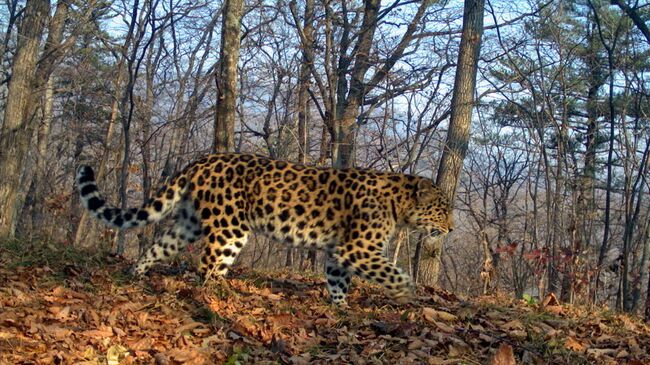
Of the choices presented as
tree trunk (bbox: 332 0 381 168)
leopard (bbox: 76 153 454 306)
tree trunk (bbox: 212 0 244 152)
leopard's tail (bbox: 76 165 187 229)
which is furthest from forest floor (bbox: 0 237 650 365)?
tree trunk (bbox: 332 0 381 168)

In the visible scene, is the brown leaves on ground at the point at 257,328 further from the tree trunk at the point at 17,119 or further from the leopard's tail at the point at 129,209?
the tree trunk at the point at 17,119

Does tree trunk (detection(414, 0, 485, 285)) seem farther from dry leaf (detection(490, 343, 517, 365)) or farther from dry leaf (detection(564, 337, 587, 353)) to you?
dry leaf (detection(490, 343, 517, 365))

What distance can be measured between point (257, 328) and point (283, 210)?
102 inches

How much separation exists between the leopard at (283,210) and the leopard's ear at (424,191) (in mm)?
13

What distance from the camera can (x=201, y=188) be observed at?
8.76 meters

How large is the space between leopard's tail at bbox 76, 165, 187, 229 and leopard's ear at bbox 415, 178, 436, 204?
10.0ft

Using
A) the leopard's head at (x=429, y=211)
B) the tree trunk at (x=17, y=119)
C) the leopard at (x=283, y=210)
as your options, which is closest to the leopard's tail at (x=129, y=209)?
the leopard at (x=283, y=210)

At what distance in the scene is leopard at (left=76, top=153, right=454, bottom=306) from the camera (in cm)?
851

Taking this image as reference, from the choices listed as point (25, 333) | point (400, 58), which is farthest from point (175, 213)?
point (400, 58)

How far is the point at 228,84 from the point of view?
11734mm

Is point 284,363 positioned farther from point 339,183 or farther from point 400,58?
point 400,58

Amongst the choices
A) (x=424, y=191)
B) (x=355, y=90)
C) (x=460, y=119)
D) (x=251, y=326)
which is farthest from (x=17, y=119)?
(x=355, y=90)

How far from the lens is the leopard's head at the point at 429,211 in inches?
355

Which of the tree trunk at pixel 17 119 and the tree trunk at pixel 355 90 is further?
the tree trunk at pixel 355 90
